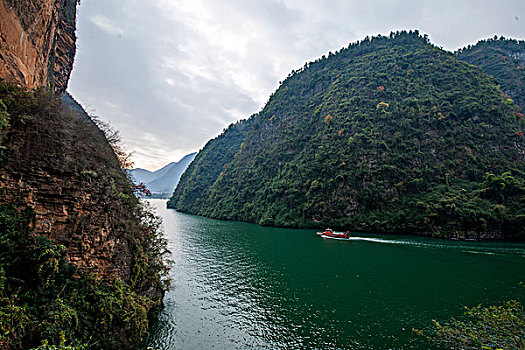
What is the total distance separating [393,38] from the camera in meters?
79.0

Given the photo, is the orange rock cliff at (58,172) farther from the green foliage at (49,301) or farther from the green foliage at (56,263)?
the green foliage at (49,301)

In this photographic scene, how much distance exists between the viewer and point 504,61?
7256 centimetres

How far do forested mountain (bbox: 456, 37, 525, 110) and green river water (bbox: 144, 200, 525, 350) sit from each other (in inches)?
2217

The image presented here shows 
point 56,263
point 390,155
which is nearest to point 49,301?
point 56,263

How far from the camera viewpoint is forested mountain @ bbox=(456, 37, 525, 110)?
61.8 metres

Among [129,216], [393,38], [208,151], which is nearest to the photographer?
[129,216]

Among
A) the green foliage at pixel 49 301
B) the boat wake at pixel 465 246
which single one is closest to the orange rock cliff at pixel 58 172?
the green foliage at pixel 49 301

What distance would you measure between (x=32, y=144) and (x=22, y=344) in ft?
18.4

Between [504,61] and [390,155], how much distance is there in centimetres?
6187

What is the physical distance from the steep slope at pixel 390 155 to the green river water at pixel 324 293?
11.6 meters

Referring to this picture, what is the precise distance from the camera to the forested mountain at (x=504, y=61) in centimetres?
6178

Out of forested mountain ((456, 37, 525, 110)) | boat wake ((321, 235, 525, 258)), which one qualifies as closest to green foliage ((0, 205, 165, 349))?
boat wake ((321, 235, 525, 258))

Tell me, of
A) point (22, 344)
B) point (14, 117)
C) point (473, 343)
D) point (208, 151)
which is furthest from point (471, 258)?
point (208, 151)

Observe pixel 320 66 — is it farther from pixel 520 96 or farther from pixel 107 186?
pixel 107 186
